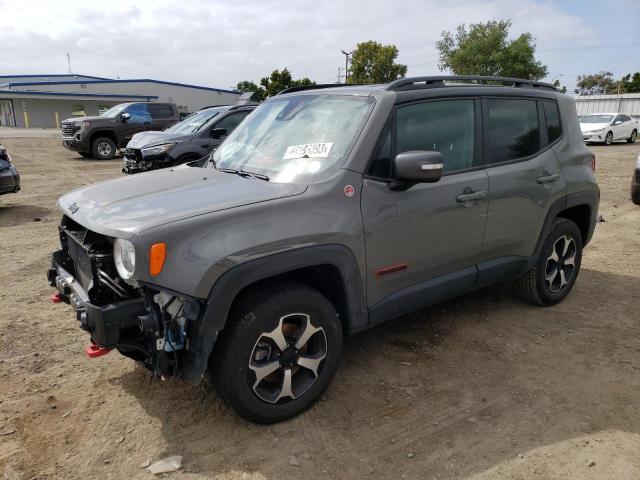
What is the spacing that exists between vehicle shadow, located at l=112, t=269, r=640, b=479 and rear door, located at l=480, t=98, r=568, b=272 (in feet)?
2.38

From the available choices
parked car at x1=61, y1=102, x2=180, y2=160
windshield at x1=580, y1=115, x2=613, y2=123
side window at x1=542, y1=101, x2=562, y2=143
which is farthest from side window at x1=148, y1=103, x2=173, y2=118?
windshield at x1=580, y1=115, x2=613, y2=123

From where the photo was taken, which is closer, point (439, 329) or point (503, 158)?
point (503, 158)

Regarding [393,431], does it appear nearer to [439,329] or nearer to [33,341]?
[439,329]

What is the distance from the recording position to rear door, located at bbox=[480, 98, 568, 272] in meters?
3.67

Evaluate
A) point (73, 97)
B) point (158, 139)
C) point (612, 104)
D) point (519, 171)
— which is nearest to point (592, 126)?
point (612, 104)

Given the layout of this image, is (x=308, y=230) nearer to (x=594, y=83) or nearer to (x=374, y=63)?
(x=374, y=63)

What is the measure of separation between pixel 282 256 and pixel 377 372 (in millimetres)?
1280

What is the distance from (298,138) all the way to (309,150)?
8.5 inches

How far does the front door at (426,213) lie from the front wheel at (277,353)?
1.32 ft

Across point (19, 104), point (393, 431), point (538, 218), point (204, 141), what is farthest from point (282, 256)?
point (19, 104)

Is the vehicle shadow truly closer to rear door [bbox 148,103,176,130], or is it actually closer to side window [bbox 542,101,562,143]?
side window [bbox 542,101,562,143]

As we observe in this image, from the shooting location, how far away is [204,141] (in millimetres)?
9789

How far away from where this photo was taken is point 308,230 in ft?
8.82

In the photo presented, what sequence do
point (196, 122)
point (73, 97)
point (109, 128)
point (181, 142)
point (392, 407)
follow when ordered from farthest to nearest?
point (73, 97) → point (109, 128) → point (196, 122) → point (181, 142) → point (392, 407)
